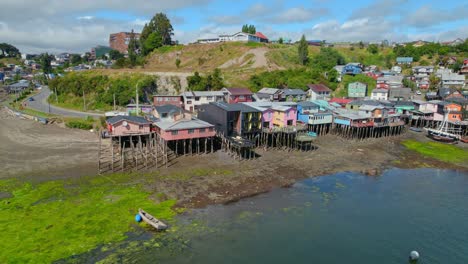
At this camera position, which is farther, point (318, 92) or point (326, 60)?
point (326, 60)

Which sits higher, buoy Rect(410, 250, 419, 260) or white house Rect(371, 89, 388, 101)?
white house Rect(371, 89, 388, 101)

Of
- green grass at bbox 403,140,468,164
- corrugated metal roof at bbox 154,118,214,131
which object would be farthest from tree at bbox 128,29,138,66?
green grass at bbox 403,140,468,164

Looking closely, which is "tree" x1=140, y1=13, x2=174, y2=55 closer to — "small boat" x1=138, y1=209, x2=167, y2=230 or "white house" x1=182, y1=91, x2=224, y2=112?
"white house" x1=182, y1=91, x2=224, y2=112

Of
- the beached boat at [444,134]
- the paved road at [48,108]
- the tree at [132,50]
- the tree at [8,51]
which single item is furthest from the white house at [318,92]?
the tree at [8,51]

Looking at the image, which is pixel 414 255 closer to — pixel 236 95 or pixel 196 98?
pixel 236 95

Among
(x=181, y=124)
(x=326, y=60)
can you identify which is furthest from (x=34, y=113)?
(x=326, y=60)

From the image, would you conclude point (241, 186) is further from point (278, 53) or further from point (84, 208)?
point (278, 53)

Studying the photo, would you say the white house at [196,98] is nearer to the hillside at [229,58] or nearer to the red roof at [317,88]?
the hillside at [229,58]
